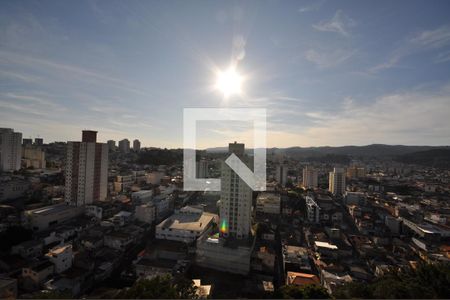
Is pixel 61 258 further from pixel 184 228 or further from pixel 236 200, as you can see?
pixel 236 200

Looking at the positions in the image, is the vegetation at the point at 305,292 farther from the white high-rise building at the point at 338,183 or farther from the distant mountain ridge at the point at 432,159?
the distant mountain ridge at the point at 432,159

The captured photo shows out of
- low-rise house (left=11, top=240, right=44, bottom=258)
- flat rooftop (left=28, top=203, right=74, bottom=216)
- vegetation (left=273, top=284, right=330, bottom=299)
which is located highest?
flat rooftop (left=28, top=203, right=74, bottom=216)

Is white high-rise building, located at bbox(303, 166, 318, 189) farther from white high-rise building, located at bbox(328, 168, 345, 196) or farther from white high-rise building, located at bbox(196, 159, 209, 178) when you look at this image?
white high-rise building, located at bbox(196, 159, 209, 178)

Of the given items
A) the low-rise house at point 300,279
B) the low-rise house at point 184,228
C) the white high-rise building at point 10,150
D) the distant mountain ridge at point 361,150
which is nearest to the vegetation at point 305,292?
the low-rise house at point 300,279

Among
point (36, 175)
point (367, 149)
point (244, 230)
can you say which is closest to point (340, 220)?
point (244, 230)

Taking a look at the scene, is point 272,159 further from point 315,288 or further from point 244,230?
point 315,288

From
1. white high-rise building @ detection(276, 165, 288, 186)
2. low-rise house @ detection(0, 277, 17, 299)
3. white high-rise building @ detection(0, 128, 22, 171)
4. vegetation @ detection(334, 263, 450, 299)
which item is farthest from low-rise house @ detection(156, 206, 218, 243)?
white high-rise building @ detection(0, 128, 22, 171)
